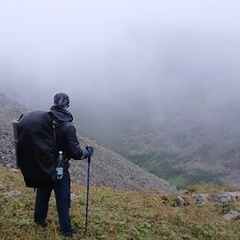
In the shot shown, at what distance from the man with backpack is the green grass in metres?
0.51

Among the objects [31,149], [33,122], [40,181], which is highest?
[33,122]

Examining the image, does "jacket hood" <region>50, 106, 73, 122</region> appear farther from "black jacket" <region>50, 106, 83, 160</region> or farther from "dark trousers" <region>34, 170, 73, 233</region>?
"dark trousers" <region>34, 170, 73, 233</region>

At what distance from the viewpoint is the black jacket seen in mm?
7691

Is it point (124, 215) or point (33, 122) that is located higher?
point (33, 122)

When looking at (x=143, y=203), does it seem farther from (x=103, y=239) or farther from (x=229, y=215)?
(x=103, y=239)

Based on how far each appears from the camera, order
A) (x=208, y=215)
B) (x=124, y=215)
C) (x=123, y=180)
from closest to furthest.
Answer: (x=124, y=215), (x=208, y=215), (x=123, y=180)

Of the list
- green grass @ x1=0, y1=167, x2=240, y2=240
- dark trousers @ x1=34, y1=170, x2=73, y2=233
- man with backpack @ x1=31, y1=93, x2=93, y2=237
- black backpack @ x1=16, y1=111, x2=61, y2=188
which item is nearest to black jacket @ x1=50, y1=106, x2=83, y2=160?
man with backpack @ x1=31, y1=93, x2=93, y2=237

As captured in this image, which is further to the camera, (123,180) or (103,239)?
(123,180)

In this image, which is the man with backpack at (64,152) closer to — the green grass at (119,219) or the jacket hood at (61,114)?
the jacket hood at (61,114)

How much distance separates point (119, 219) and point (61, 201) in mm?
2671

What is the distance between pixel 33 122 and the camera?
7.59 metres

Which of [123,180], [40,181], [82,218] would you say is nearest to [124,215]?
[82,218]

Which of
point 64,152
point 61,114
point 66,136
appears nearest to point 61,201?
point 64,152

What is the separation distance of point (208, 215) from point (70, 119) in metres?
6.38
